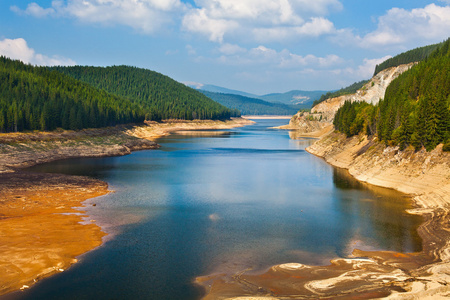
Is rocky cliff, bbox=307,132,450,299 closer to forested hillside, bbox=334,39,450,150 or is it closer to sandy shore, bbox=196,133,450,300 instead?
sandy shore, bbox=196,133,450,300

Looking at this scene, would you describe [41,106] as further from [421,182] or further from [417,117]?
[421,182]

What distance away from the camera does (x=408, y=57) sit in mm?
156375

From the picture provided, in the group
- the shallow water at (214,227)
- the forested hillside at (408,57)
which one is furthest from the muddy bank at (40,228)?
the forested hillside at (408,57)

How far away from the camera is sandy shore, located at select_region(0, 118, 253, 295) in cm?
2497

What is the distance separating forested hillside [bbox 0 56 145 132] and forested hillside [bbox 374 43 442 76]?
391 feet

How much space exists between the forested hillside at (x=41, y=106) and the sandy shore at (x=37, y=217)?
715 cm

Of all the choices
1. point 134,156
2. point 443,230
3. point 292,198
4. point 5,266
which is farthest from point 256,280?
point 134,156

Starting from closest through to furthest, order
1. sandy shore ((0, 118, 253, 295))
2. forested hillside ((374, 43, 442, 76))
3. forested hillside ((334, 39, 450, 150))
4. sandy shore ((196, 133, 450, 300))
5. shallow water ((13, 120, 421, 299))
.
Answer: sandy shore ((196, 133, 450, 300)), shallow water ((13, 120, 421, 299)), sandy shore ((0, 118, 253, 295)), forested hillside ((334, 39, 450, 150)), forested hillside ((374, 43, 442, 76))

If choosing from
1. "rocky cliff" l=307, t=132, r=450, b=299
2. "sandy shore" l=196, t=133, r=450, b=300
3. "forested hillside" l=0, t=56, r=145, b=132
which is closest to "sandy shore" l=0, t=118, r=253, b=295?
"forested hillside" l=0, t=56, r=145, b=132

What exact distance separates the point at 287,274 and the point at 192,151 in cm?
8191

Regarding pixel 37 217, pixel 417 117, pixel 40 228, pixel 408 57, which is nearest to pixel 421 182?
pixel 417 117

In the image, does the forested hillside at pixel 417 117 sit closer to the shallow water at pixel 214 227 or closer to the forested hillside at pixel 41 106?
the shallow water at pixel 214 227

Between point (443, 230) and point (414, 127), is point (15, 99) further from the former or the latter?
point (443, 230)

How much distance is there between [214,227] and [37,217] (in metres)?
17.7
